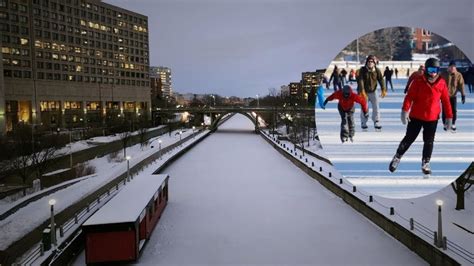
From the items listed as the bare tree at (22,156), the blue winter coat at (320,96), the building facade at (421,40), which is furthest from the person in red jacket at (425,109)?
the bare tree at (22,156)

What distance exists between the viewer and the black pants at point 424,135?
11.3 ft

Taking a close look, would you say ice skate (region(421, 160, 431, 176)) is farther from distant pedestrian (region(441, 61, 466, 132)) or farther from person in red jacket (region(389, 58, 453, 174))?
distant pedestrian (region(441, 61, 466, 132))

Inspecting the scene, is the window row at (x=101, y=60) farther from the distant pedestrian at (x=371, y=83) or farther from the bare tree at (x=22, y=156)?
the distant pedestrian at (x=371, y=83)

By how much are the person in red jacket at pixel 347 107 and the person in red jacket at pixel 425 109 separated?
387 mm

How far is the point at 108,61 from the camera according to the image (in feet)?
253

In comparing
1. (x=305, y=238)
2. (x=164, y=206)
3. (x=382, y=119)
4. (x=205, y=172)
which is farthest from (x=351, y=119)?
(x=205, y=172)

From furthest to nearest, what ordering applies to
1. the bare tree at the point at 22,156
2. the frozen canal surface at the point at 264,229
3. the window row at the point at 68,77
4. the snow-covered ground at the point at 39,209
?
the window row at the point at 68,77 → the bare tree at the point at 22,156 → the snow-covered ground at the point at 39,209 → the frozen canal surface at the point at 264,229

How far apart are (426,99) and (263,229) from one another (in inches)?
412

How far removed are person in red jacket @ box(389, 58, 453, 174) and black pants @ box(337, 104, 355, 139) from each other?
17.5 inches

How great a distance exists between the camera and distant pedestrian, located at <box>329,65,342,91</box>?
3.65 metres

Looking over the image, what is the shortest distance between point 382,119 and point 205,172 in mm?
22779

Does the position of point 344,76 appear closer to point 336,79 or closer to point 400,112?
point 336,79

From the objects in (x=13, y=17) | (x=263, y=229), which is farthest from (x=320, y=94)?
(x=13, y=17)

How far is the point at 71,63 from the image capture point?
6831 cm
